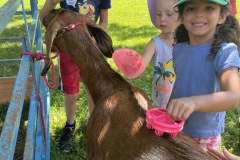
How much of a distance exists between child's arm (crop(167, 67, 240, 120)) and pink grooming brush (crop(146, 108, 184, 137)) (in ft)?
0.12

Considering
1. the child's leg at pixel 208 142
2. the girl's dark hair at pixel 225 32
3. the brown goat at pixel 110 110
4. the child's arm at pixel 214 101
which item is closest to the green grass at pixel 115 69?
the child's leg at pixel 208 142

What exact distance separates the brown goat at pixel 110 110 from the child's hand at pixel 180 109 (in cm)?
22

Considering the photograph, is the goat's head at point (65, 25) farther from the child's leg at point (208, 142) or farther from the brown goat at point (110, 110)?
the child's leg at point (208, 142)

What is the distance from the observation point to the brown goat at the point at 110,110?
1.53 m

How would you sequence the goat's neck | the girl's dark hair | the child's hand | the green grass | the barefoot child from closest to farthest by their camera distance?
the child's hand → the girl's dark hair → the goat's neck → the barefoot child → the green grass

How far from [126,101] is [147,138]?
0.39m

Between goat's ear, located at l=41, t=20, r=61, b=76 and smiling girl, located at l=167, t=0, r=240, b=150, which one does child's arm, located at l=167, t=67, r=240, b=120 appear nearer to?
smiling girl, located at l=167, t=0, r=240, b=150

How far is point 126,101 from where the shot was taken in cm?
191

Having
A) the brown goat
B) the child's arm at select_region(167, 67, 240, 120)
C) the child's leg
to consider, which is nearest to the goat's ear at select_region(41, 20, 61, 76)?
the brown goat

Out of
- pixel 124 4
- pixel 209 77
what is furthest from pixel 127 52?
pixel 124 4

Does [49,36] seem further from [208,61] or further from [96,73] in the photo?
[208,61]

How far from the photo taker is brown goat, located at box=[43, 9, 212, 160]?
153 cm

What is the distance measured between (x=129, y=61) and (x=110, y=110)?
56 centimetres

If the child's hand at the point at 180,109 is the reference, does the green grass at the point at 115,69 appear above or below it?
below
